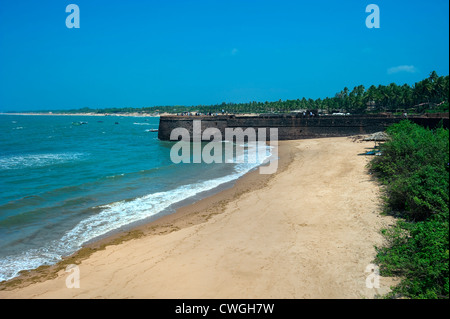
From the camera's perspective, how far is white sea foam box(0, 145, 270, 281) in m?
9.02

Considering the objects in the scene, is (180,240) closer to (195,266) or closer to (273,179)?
(195,266)

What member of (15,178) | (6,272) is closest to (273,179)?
(6,272)

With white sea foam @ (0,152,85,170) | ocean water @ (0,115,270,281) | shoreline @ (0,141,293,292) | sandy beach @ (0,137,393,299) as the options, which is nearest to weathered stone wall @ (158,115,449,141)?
ocean water @ (0,115,270,281)

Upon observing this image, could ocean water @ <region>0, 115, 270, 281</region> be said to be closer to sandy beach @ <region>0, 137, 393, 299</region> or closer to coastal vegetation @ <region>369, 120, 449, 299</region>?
sandy beach @ <region>0, 137, 393, 299</region>

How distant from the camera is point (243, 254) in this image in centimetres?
856

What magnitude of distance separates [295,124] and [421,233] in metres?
34.1

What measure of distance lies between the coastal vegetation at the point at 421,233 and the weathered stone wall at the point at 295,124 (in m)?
27.0

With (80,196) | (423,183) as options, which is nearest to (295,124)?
(80,196)

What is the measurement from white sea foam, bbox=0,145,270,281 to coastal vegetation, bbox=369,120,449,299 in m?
9.10

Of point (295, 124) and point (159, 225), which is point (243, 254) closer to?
point (159, 225)

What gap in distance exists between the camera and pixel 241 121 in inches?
1649

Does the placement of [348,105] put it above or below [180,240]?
above

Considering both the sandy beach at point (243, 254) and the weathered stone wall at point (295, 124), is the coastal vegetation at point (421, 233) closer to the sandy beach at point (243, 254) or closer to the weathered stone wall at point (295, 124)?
the sandy beach at point (243, 254)
